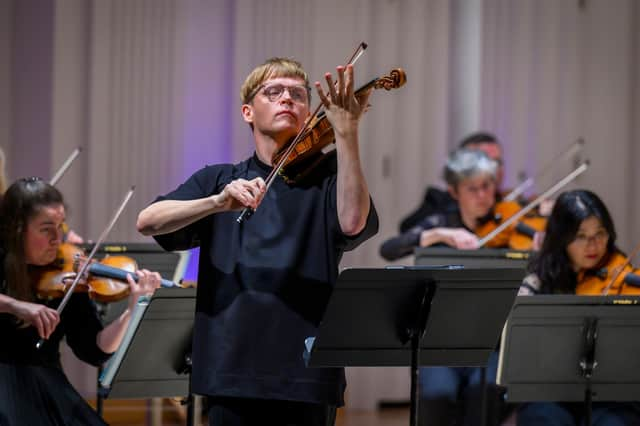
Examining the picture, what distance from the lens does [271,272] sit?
2035 millimetres

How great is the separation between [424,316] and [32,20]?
3373mm

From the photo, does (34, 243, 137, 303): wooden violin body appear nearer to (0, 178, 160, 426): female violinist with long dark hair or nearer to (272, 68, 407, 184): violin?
(0, 178, 160, 426): female violinist with long dark hair

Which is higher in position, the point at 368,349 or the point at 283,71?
the point at 283,71

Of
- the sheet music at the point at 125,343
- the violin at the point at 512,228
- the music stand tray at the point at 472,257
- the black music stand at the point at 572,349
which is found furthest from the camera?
the violin at the point at 512,228

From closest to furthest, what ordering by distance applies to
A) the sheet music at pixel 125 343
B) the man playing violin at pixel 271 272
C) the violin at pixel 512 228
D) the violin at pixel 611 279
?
the man playing violin at pixel 271 272 < the sheet music at pixel 125 343 < the violin at pixel 611 279 < the violin at pixel 512 228

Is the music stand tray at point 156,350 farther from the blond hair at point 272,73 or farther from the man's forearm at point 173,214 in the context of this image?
the blond hair at point 272,73

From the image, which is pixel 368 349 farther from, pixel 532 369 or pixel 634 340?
pixel 634 340

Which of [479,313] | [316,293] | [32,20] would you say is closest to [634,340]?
[479,313]

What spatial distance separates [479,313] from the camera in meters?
2.27

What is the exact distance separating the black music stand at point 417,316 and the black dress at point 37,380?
2.95 feet

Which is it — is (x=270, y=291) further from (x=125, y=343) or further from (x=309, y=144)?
(x=125, y=343)

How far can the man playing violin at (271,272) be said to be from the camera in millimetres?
1987

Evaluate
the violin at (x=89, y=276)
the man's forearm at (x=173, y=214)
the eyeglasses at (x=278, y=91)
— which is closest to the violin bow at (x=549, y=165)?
the violin at (x=89, y=276)

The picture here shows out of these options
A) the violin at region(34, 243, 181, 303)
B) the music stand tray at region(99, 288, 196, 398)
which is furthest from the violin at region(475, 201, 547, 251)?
the music stand tray at region(99, 288, 196, 398)
